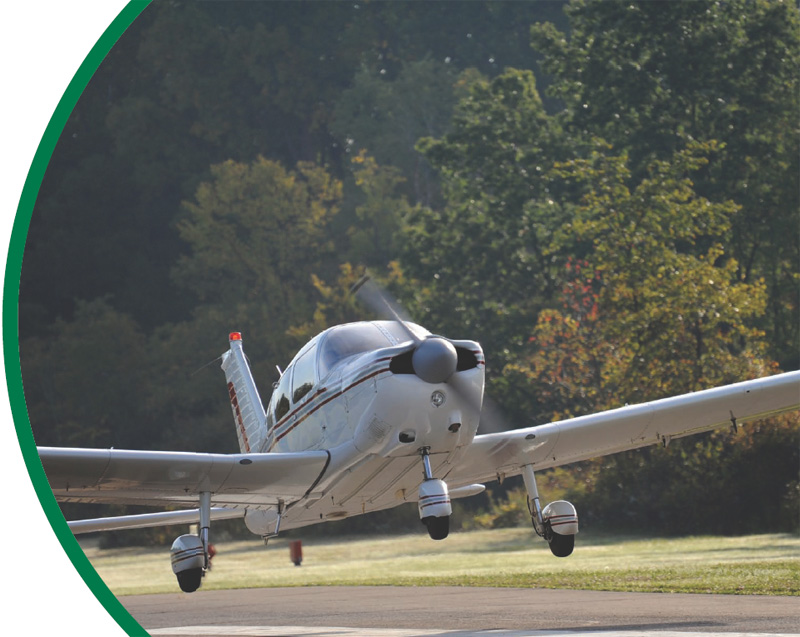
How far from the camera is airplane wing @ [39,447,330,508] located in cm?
1366

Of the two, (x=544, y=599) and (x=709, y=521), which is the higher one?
(x=544, y=599)

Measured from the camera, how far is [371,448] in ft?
43.3

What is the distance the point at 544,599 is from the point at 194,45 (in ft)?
193

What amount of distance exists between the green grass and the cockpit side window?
6.37 metres

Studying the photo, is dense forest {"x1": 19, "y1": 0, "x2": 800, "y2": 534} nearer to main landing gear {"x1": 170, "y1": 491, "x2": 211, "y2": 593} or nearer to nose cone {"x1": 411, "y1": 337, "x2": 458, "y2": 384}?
main landing gear {"x1": 170, "y1": 491, "x2": 211, "y2": 593}

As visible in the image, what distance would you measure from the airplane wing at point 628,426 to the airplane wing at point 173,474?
80.8 inches

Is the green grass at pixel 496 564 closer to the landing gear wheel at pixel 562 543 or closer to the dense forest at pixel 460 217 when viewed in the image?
the landing gear wheel at pixel 562 543

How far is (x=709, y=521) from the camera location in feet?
102

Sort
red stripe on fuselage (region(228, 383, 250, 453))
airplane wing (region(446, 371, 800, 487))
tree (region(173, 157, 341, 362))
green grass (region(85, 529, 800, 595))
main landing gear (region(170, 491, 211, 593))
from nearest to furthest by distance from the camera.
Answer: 1. main landing gear (region(170, 491, 211, 593))
2. airplane wing (region(446, 371, 800, 487))
3. red stripe on fuselage (region(228, 383, 250, 453))
4. green grass (region(85, 529, 800, 595))
5. tree (region(173, 157, 341, 362))

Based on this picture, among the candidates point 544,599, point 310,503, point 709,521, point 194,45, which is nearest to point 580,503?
point 709,521

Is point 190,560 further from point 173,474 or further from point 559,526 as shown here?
point 559,526

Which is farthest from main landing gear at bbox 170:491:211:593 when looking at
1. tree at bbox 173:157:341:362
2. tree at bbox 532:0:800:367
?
tree at bbox 173:157:341:362

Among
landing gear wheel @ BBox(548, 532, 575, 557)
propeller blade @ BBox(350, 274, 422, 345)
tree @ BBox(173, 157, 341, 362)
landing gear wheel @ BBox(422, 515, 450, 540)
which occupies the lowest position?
landing gear wheel @ BBox(548, 532, 575, 557)

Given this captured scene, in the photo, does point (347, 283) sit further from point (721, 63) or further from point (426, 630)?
point (426, 630)
